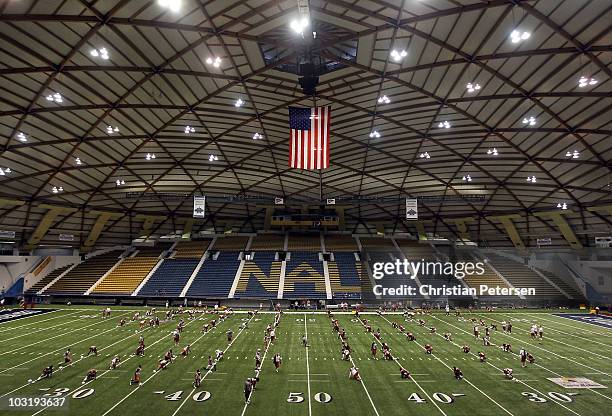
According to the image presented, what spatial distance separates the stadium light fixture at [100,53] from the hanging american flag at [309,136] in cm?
1201

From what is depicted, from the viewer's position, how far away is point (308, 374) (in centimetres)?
2336

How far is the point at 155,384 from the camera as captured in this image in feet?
70.0

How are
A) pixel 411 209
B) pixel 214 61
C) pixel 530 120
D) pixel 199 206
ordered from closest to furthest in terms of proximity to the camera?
pixel 214 61 → pixel 530 120 → pixel 411 209 → pixel 199 206

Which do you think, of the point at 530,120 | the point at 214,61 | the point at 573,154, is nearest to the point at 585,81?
the point at 530,120

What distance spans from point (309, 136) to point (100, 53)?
14130mm

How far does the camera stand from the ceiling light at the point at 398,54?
25247 millimetres

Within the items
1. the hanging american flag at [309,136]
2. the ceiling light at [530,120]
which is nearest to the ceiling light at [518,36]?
the ceiling light at [530,120]

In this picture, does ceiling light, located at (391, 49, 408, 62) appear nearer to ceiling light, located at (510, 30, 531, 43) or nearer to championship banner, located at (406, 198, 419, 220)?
ceiling light, located at (510, 30, 531, 43)

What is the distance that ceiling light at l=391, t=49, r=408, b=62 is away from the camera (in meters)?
25.2

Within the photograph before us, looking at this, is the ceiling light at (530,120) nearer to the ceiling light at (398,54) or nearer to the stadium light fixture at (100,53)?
the ceiling light at (398,54)

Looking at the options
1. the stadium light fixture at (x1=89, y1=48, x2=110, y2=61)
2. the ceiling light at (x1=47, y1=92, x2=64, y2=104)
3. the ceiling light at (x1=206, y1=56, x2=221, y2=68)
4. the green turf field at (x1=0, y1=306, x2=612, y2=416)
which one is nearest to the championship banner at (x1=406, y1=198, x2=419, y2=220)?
the green turf field at (x1=0, y1=306, x2=612, y2=416)

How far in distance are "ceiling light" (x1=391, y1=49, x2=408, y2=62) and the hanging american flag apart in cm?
571

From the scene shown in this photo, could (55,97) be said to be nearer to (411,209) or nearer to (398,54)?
(398,54)

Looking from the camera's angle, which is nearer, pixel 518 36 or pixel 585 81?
pixel 518 36
